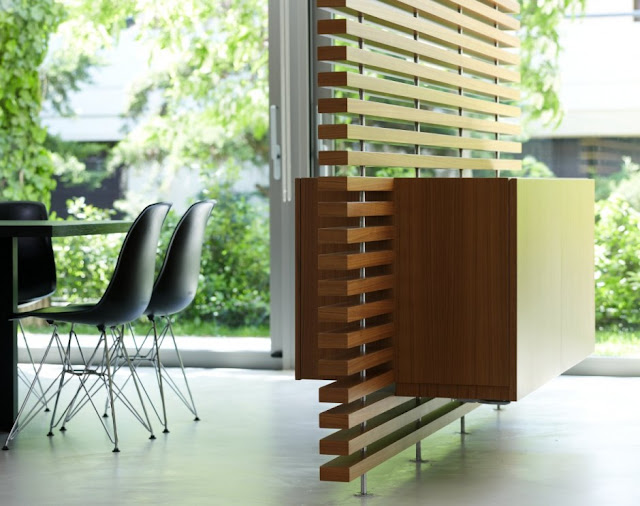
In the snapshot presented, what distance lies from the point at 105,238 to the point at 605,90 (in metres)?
3.18

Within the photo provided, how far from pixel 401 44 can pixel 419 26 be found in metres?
0.22

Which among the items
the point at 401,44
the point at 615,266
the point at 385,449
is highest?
the point at 401,44

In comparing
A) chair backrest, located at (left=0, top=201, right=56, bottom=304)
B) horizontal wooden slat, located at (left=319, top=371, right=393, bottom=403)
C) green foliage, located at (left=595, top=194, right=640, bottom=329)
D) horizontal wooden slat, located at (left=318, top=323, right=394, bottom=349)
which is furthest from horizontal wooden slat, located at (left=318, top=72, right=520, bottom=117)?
chair backrest, located at (left=0, top=201, right=56, bottom=304)

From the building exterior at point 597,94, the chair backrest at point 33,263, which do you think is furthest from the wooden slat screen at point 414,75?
the chair backrest at point 33,263

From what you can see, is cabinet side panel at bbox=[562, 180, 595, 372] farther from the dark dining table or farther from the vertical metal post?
the dark dining table

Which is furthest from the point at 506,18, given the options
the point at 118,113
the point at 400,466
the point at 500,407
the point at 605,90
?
the point at 118,113

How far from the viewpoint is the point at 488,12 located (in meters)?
5.23

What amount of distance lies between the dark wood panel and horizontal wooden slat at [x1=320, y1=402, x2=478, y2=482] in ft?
0.80

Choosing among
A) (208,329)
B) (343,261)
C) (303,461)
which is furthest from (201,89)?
(343,261)

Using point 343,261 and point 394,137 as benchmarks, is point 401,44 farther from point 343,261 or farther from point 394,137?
point 343,261

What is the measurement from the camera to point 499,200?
3.89 metres

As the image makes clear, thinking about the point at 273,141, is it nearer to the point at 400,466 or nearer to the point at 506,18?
the point at 506,18

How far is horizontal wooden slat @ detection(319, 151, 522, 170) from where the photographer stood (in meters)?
3.71

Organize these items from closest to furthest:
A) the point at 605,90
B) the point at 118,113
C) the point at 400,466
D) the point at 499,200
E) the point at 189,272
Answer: the point at 499,200 → the point at 400,466 → the point at 189,272 → the point at 605,90 → the point at 118,113
